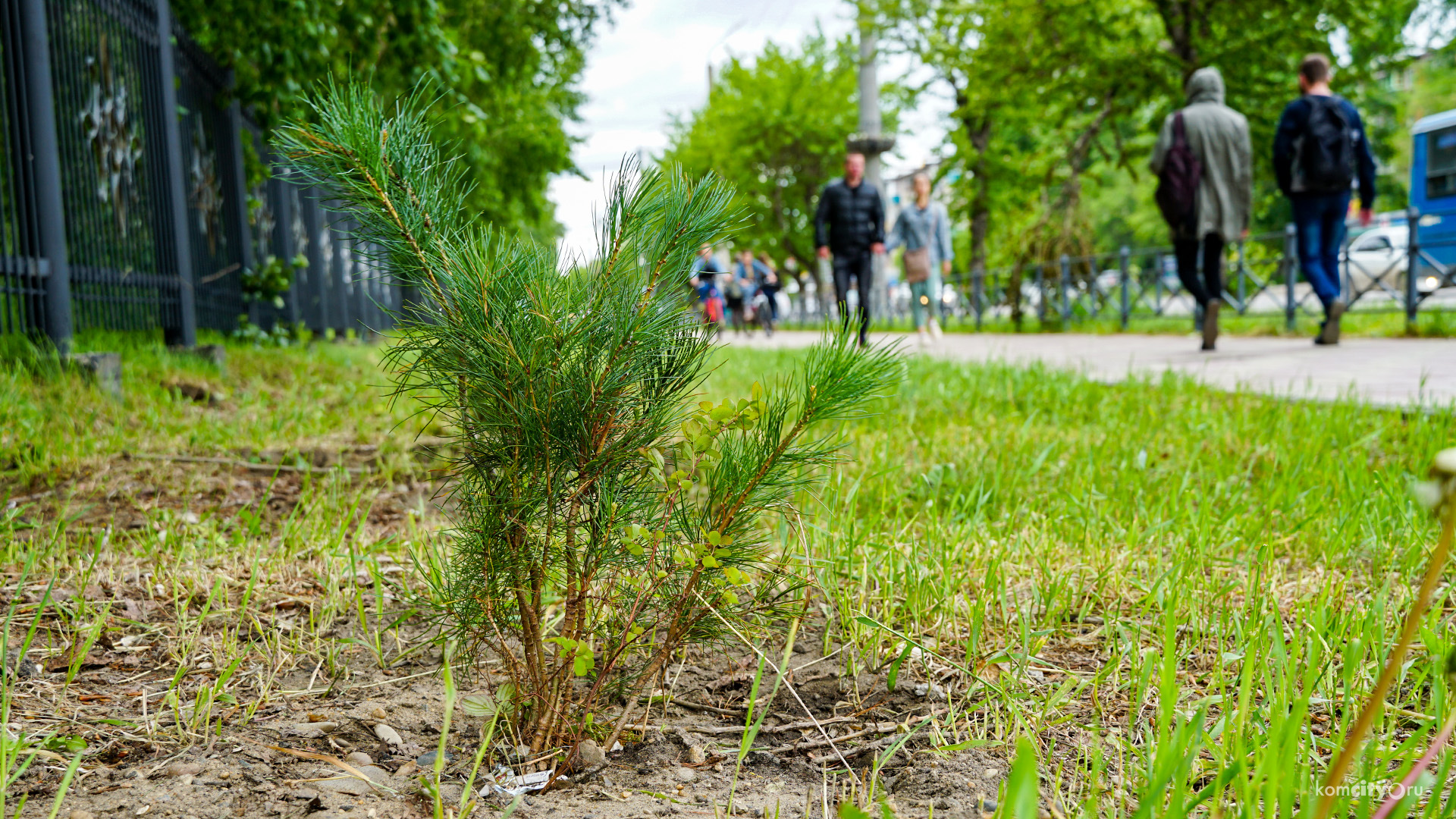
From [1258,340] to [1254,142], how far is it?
333 inches

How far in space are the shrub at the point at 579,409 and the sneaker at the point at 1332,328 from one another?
26.8ft

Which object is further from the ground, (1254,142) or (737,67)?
(737,67)

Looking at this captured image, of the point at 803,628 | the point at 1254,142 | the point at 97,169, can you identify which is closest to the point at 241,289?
the point at 97,169

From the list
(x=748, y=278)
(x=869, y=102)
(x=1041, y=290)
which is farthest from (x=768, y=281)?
(x=1041, y=290)

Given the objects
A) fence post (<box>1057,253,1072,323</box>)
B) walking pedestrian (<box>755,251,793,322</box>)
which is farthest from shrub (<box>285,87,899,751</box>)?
walking pedestrian (<box>755,251,793,322</box>)

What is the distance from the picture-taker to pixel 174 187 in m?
6.18

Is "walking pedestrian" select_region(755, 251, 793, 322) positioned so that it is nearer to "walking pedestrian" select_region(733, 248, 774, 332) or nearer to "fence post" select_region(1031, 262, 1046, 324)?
"walking pedestrian" select_region(733, 248, 774, 332)

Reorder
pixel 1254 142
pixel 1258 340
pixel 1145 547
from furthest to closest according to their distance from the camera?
pixel 1254 142
pixel 1258 340
pixel 1145 547

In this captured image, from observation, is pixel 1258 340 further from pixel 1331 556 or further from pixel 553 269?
pixel 553 269

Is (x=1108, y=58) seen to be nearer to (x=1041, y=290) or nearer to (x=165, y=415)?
(x=1041, y=290)

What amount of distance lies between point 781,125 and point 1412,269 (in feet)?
94.9

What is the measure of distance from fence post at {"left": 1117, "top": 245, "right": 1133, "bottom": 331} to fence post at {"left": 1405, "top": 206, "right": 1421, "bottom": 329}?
12.6 feet

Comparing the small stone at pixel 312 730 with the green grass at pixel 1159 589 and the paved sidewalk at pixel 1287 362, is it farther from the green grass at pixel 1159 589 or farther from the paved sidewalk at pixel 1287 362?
the paved sidewalk at pixel 1287 362

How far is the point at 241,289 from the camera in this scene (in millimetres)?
7695
